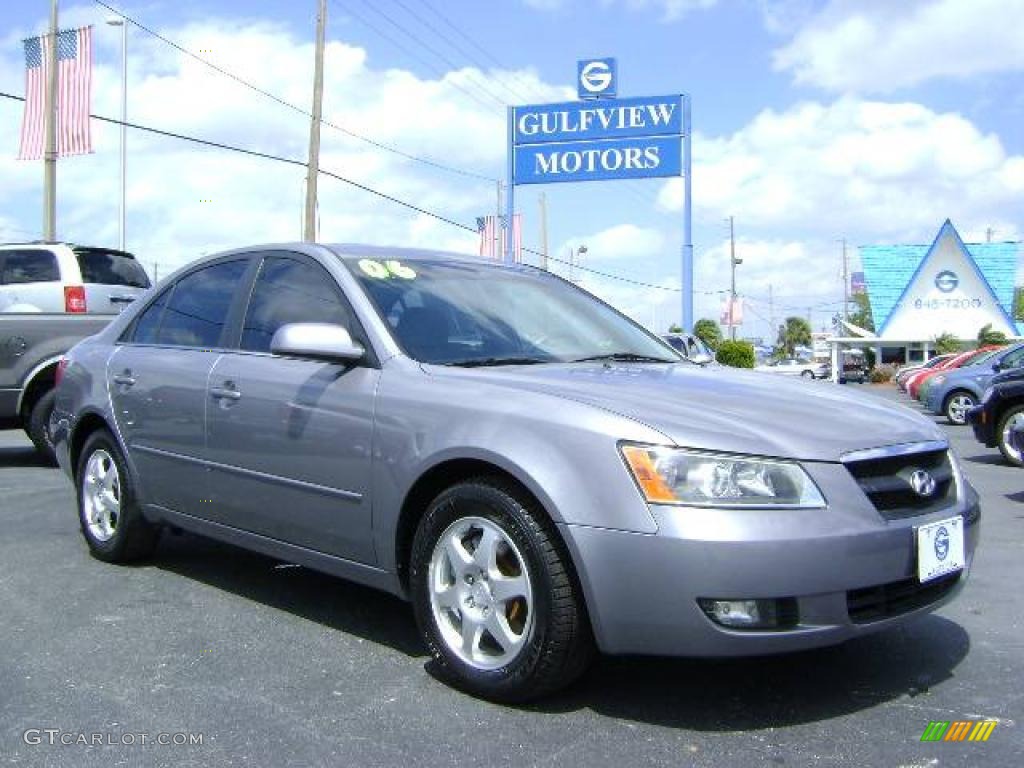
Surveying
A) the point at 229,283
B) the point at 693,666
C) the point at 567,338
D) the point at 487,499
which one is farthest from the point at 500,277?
the point at 693,666

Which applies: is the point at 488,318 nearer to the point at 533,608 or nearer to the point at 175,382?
the point at 533,608

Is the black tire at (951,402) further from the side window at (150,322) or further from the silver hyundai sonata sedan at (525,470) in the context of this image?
the side window at (150,322)

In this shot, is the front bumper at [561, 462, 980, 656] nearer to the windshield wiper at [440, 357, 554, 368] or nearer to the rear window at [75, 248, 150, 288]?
the windshield wiper at [440, 357, 554, 368]

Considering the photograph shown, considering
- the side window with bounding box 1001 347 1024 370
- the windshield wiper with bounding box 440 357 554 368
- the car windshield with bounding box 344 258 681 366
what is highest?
the side window with bounding box 1001 347 1024 370

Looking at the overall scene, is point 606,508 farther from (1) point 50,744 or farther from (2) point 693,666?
(1) point 50,744

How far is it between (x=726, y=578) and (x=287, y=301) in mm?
2401

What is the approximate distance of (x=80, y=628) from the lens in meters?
4.32

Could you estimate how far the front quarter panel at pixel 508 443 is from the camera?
315 centimetres

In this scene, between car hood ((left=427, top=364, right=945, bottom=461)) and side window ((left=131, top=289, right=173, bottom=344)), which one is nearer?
car hood ((left=427, top=364, right=945, bottom=461))

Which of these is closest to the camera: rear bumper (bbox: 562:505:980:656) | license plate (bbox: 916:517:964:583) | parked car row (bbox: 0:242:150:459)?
rear bumper (bbox: 562:505:980:656)

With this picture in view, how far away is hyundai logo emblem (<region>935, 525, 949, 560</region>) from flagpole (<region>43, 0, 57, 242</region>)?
19.3 m

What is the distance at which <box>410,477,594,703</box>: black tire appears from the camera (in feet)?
10.6

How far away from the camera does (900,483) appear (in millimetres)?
3352

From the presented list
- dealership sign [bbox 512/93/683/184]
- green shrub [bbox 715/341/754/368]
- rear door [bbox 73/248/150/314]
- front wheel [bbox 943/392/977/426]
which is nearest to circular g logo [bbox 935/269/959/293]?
green shrub [bbox 715/341/754/368]
